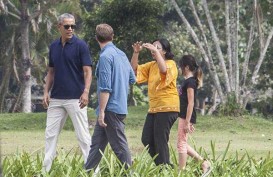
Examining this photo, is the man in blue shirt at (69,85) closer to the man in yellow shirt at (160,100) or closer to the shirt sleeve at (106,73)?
the shirt sleeve at (106,73)

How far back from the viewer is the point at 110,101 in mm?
9500

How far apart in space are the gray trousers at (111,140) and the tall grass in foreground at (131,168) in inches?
4.1

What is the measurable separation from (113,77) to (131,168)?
93 cm

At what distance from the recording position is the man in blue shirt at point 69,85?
32.5 ft

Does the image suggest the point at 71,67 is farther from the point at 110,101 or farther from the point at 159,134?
the point at 159,134

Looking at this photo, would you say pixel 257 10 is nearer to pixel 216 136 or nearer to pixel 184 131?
pixel 216 136

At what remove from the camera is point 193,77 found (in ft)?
35.0

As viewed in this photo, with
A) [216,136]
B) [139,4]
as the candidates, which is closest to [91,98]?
[139,4]

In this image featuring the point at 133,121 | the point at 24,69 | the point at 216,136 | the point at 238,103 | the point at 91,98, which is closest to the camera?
the point at 216,136

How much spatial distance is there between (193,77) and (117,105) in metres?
1.45

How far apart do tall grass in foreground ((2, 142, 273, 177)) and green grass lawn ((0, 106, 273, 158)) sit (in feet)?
16.5

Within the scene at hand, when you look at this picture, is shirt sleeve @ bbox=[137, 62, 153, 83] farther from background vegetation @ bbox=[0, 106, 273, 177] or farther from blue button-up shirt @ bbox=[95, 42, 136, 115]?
background vegetation @ bbox=[0, 106, 273, 177]

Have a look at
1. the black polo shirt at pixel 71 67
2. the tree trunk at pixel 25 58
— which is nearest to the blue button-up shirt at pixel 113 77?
the black polo shirt at pixel 71 67

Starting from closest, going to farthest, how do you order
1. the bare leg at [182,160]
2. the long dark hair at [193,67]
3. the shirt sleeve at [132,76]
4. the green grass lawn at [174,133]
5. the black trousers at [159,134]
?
the shirt sleeve at [132,76]
the black trousers at [159,134]
the bare leg at [182,160]
the long dark hair at [193,67]
the green grass lawn at [174,133]
